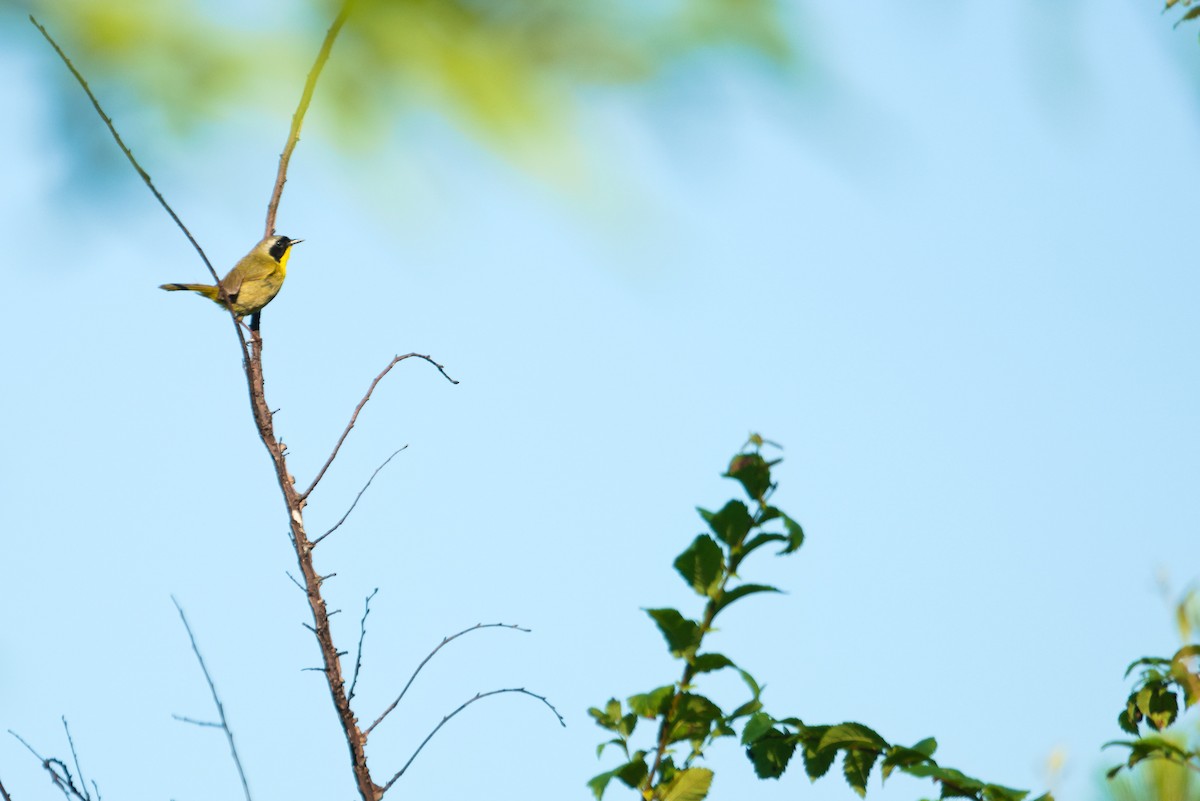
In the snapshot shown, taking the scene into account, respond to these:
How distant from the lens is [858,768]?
5.77 feet

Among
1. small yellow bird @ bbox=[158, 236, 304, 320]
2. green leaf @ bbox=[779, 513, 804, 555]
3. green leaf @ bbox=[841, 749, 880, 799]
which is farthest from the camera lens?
small yellow bird @ bbox=[158, 236, 304, 320]

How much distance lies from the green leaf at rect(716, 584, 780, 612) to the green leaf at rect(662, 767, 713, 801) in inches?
8.8

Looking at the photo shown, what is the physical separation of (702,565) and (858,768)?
0.44 metres

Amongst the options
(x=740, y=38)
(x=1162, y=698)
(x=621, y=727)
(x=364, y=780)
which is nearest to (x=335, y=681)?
(x=364, y=780)

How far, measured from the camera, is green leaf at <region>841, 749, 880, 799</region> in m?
1.76

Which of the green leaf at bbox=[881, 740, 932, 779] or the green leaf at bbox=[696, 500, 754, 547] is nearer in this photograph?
the green leaf at bbox=[696, 500, 754, 547]

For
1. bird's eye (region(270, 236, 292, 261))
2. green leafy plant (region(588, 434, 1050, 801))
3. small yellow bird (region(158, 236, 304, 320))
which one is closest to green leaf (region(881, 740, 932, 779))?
green leafy plant (region(588, 434, 1050, 801))

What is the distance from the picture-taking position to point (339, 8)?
3.49 feet

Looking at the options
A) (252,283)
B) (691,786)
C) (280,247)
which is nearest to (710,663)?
(691,786)

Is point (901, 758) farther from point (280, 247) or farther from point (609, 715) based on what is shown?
point (280, 247)

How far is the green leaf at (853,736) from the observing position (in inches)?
67.1

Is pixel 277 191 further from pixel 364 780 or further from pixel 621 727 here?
pixel 621 727

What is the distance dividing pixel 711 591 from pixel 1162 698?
2.82ft

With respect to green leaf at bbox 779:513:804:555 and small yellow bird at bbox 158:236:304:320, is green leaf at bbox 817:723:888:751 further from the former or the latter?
small yellow bird at bbox 158:236:304:320
